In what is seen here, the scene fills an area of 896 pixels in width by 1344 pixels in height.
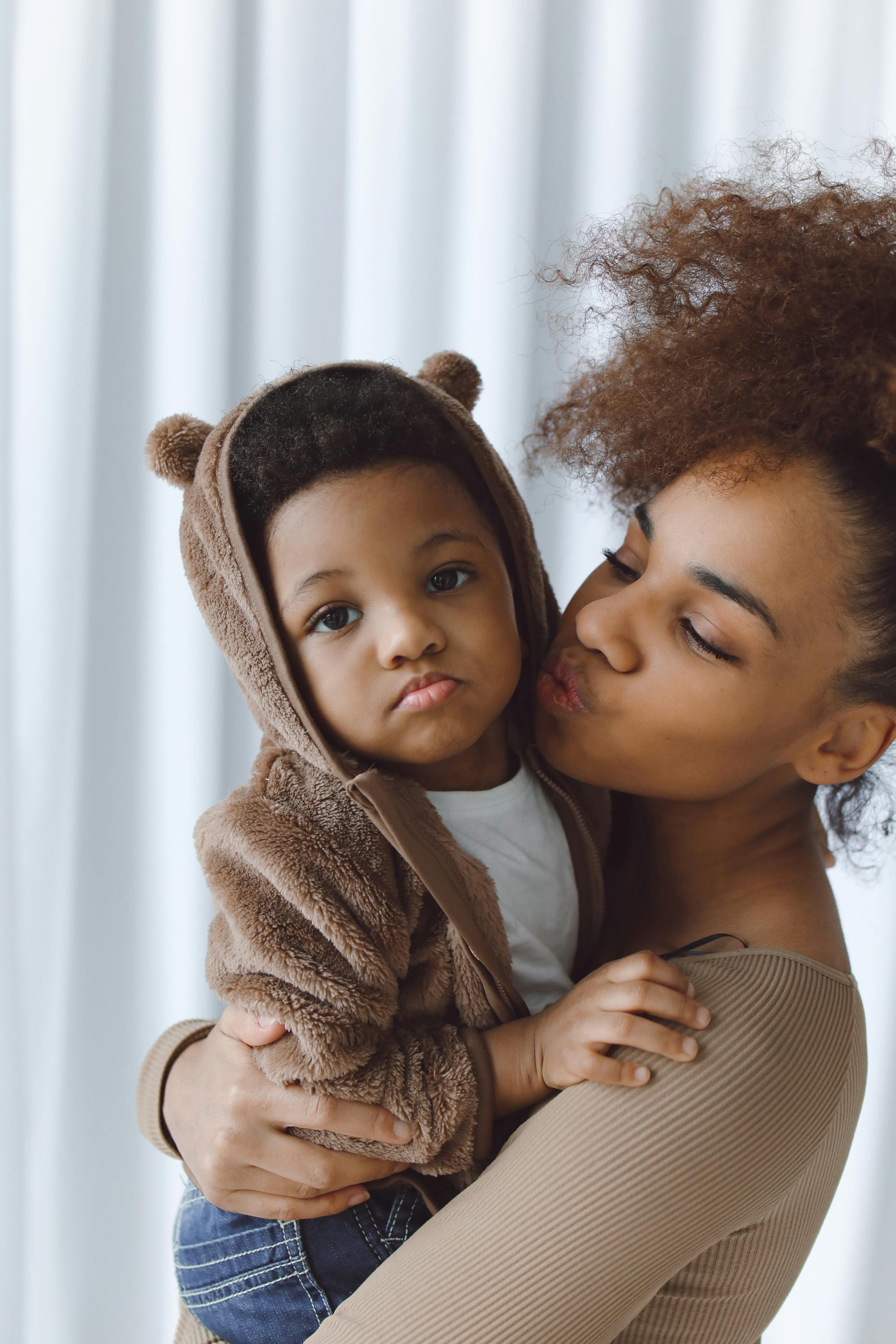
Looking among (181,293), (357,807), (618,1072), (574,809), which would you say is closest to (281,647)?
(357,807)

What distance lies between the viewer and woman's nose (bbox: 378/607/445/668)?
1062 mm

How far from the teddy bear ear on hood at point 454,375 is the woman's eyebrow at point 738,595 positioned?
42cm

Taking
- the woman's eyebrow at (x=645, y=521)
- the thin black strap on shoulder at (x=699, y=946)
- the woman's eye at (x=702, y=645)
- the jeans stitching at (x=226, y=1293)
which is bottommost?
the jeans stitching at (x=226, y=1293)

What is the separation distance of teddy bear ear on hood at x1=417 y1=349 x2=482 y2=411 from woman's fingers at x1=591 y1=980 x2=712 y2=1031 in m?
0.73

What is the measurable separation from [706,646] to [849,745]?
24cm

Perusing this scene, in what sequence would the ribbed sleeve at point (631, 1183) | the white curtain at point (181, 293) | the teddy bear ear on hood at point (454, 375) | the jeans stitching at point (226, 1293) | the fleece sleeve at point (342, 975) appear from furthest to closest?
1. the white curtain at point (181, 293)
2. the teddy bear ear on hood at point (454, 375)
3. the jeans stitching at point (226, 1293)
4. the fleece sleeve at point (342, 975)
5. the ribbed sleeve at point (631, 1183)

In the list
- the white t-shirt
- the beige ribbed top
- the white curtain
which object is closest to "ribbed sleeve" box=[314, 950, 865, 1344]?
the beige ribbed top

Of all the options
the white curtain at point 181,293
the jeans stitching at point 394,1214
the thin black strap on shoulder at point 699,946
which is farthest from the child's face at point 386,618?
the white curtain at point 181,293

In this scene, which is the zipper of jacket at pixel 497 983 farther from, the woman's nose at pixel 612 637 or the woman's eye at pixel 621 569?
the woman's eye at pixel 621 569

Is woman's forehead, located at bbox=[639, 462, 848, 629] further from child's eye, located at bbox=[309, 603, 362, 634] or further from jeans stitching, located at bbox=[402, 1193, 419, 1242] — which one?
jeans stitching, located at bbox=[402, 1193, 419, 1242]

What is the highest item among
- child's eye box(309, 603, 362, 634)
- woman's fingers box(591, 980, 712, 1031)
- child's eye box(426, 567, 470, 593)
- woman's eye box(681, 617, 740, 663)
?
child's eye box(426, 567, 470, 593)

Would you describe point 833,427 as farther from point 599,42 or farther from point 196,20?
point 196,20

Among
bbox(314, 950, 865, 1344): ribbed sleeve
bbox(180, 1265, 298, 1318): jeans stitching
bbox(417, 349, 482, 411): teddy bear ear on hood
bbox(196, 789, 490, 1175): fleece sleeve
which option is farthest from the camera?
bbox(417, 349, 482, 411): teddy bear ear on hood

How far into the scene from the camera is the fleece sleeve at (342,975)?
3.41ft
